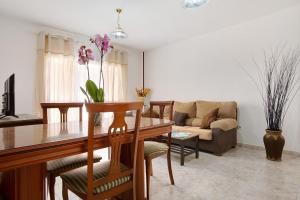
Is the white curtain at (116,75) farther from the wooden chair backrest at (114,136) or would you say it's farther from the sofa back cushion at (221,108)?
the wooden chair backrest at (114,136)

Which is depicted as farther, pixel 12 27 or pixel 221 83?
pixel 221 83

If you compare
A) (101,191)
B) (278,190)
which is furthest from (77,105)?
(278,190)

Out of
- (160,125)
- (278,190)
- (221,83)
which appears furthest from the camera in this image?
(221,83)

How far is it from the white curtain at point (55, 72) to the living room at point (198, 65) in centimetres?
2

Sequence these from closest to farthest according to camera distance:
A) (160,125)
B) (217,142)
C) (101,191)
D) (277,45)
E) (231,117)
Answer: (101,191)
(160,125)
(217,142)
(277,45)
(231,117)

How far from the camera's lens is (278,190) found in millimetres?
2076

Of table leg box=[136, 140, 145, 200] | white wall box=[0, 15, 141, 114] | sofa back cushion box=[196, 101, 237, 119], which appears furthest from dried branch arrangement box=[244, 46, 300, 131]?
white wall box=[0, 15, 141, 114]

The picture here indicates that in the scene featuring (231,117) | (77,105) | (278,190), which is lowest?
(278,190)

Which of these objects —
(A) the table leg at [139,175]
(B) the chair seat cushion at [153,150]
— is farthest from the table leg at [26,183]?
(B) the chair seat cushion at [153,150]

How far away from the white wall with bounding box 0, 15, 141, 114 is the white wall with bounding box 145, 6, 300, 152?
3.11 metres

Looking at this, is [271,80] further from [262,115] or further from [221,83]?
[221,83]

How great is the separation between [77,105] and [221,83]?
3.14 metres

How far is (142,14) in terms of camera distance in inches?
135

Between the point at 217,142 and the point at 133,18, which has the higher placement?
the point at 133,18
